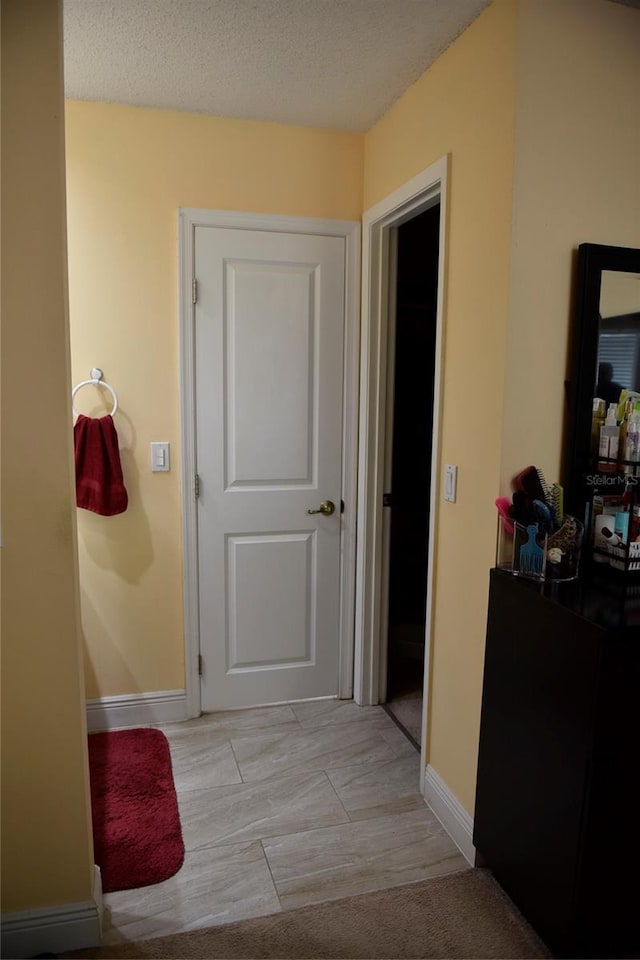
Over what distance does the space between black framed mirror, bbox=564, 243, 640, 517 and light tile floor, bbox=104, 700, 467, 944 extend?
1216 millimetres

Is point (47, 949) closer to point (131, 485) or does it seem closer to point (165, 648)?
point (165, 648)

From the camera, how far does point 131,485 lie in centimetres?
266

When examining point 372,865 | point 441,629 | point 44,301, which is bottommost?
point 372,865

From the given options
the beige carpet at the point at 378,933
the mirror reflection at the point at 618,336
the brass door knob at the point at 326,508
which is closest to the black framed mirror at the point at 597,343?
the mirror reflection at the point at 618,336

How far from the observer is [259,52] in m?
2.06

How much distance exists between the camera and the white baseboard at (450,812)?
199 cm

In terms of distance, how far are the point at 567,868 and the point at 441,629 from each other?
31.2 inches

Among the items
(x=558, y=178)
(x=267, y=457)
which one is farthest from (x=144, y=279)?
(x=558, y=178)

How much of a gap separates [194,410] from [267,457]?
0.37 meters

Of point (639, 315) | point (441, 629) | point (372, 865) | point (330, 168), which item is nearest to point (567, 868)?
point (372, 865)

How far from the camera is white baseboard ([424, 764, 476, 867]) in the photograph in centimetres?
199

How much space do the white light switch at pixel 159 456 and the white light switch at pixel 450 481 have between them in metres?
1.19

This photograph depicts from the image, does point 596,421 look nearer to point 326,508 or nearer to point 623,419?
point 623,419

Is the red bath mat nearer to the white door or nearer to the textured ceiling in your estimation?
the white door
